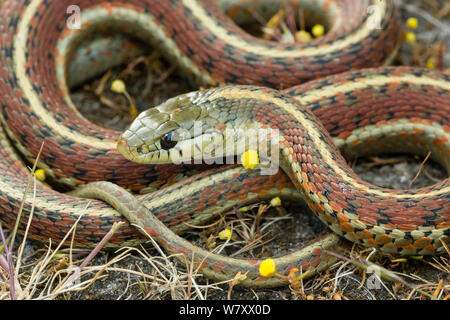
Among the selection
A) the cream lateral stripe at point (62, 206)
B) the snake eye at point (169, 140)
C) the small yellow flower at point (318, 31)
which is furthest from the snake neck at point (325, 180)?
the small yellow flower at point (318, 31)

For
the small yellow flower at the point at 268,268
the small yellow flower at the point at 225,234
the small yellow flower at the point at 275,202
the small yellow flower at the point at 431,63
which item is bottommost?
the small yellow flower at the point at 268,268

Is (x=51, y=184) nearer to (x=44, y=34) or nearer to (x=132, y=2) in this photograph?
(x=44, y=34)

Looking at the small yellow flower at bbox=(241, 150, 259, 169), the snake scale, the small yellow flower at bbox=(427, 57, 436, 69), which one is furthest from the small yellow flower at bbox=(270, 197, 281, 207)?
the small yellow flower at bbox=(427, 57, 436, 69)

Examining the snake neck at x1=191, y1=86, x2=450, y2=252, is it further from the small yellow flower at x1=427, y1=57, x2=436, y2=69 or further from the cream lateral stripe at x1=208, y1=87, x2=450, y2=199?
the small yellow flower at x1=427, y1=57, x2=436, y2=69

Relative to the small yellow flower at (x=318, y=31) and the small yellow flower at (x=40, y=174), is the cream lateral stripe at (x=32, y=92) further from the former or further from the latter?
the small yellow flower at (x=318, y=31)

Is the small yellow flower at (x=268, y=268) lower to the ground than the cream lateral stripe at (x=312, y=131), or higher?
lower

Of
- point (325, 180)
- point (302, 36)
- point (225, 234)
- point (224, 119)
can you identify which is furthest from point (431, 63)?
point (225, 234)

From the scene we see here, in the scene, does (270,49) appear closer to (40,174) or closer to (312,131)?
(312,131)
